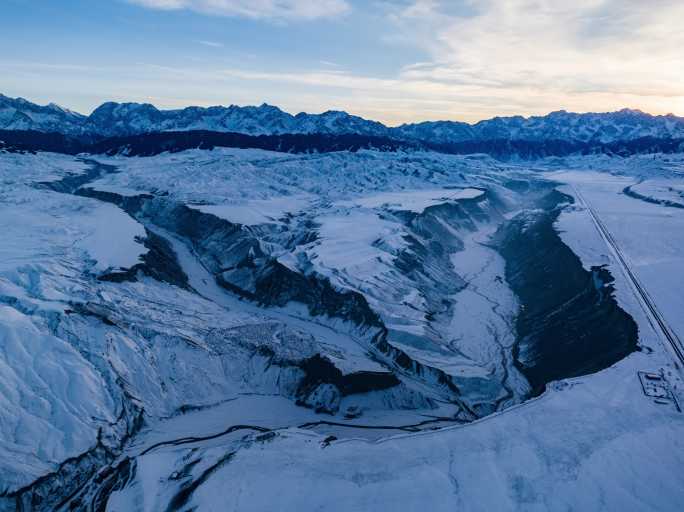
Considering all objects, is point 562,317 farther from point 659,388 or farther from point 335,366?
point 335,366

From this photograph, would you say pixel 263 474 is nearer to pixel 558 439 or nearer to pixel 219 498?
pixel 219 498

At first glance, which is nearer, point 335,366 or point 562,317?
point 335,366

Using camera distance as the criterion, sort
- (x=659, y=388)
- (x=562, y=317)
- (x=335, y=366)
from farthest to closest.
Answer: (x=562, y=317) → (x=335, y=366) → (x=659, y=388)

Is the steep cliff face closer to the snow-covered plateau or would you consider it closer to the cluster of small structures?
the snow-covered plateau

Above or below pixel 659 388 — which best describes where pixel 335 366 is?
below

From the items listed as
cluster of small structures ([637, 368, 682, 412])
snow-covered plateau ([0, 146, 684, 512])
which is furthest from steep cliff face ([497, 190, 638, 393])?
cluster of small structures ([637, 368, 682, 412])

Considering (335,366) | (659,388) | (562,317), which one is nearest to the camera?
(659,388)

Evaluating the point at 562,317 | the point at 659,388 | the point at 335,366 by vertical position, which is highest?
the point at 659,388

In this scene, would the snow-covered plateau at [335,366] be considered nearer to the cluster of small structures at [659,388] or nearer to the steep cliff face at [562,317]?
the cluster of small structures at [659,388]

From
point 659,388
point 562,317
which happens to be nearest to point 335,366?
point 659,388

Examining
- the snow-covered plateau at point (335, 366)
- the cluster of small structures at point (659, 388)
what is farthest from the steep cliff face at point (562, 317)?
the cluster of small structures at point (659, 388)
